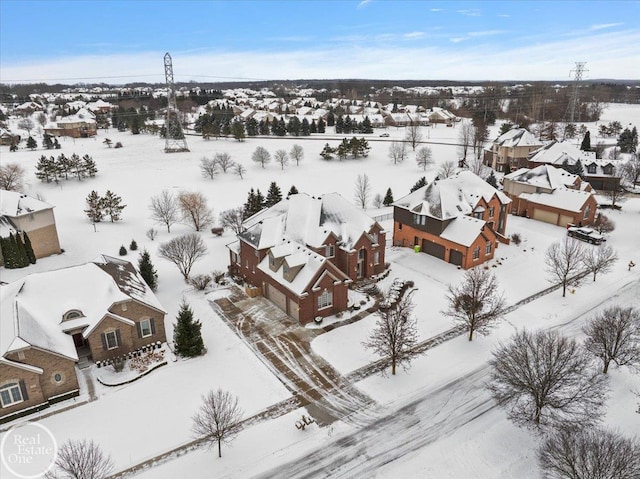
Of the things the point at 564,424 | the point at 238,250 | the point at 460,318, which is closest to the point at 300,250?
the point at 238,250

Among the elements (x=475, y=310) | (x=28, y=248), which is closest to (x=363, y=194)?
(x=475, y=310)

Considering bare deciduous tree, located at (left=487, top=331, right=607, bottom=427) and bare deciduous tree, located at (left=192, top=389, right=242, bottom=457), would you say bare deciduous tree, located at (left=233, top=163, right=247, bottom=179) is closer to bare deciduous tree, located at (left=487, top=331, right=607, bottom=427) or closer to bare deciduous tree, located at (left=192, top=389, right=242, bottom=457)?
bare deciduous tree, located at (left=192, top=389, right=242, bottom=457)

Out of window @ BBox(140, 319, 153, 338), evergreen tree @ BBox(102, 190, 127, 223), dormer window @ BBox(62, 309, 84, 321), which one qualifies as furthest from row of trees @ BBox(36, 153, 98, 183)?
window @ BBox(140, 319, 153, 338)

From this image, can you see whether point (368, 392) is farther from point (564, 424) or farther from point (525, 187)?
point (525, 187)

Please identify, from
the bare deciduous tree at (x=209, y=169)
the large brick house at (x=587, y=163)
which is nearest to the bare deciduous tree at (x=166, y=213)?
the bare deciduous tree at (x=209, y=169)

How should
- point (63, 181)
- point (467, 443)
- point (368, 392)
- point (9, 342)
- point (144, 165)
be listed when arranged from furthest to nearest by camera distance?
point (144, 165) < point (63, 181) < point (368, 392) < point (9, 342) < point (467, 443)

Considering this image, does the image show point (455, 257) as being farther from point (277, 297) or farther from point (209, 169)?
point (209, 169)
